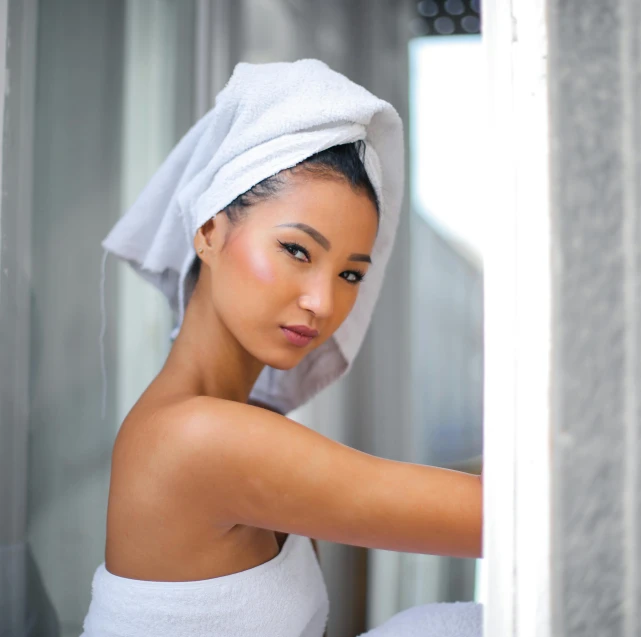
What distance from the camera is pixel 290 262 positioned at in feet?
2.53

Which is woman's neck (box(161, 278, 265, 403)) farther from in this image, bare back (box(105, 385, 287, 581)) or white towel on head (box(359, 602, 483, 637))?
white towel on head (box(359, 602, 483, 637))

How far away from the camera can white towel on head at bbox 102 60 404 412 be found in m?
0.80

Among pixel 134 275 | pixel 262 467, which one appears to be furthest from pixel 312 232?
pixel 134 275

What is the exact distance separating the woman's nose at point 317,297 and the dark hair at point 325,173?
5.0 inches

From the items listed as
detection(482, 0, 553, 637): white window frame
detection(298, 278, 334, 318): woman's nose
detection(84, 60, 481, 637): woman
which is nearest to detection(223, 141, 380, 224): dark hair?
detection(84, 60, 481, 637): woman

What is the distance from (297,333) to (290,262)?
0.31 feet

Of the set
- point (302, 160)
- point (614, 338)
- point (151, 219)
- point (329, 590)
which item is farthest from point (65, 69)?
point (329, 590)

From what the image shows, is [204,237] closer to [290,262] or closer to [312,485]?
[290,262]

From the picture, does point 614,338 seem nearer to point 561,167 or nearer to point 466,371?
point 561,167

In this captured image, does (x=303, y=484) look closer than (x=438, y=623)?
Yes

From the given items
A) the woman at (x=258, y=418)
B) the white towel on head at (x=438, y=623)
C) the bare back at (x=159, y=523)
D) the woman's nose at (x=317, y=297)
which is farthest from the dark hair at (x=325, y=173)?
the white towel on head at (x=438, y=623)

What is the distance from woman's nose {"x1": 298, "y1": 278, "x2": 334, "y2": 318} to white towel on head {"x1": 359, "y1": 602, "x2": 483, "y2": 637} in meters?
0.41

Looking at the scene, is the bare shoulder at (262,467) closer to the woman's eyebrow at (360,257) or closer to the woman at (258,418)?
the woman at (258,418)

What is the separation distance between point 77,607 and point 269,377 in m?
0.51
